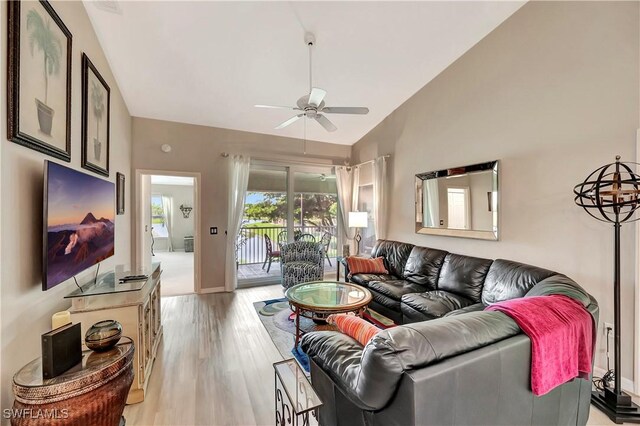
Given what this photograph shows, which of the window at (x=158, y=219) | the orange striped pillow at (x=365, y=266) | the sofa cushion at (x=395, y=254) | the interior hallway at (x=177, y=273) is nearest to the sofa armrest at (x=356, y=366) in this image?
the orange striped pillow at (x=365, y=266)

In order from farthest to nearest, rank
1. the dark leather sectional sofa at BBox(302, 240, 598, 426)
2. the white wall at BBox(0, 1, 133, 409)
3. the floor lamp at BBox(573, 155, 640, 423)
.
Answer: the floor lamp at BBox(573, 155, 640, 423)
the white wall at BBox(0, 1, 133, 409)
the dark leather sectional sofa at BBox(302, 240, 598, 426)

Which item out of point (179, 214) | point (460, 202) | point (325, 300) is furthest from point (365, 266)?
point (179, 214)

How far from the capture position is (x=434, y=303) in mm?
2734

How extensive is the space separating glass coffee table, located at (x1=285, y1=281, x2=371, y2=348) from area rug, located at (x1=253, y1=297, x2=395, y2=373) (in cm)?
14

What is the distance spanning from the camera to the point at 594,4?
2.31 metres

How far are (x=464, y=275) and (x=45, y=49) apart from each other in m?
4.04

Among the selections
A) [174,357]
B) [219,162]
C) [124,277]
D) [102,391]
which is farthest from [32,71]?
[219,162]

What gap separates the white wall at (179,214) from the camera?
9.06 m

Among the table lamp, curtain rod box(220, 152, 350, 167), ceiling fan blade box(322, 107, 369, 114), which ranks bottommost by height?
the table lamp

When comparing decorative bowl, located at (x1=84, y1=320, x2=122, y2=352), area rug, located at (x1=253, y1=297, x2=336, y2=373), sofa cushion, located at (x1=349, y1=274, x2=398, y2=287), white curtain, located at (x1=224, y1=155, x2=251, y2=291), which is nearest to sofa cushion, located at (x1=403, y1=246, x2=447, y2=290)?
sofa cushion, located at (x1=349, y1=274, x2=398, y2=287)

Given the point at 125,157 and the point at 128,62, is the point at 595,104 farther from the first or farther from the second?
the point at 125,157

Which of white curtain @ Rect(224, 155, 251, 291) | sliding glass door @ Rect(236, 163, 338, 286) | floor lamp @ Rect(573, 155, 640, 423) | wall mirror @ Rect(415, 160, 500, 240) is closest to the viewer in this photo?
floor lamp @ Rect(573, 155, 640, 423)

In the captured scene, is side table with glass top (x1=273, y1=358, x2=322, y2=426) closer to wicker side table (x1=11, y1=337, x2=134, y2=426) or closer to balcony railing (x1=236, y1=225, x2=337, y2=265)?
wicker side table (x1=11, y1=337, x2=134, y2=426)

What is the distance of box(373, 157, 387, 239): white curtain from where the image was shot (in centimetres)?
485
